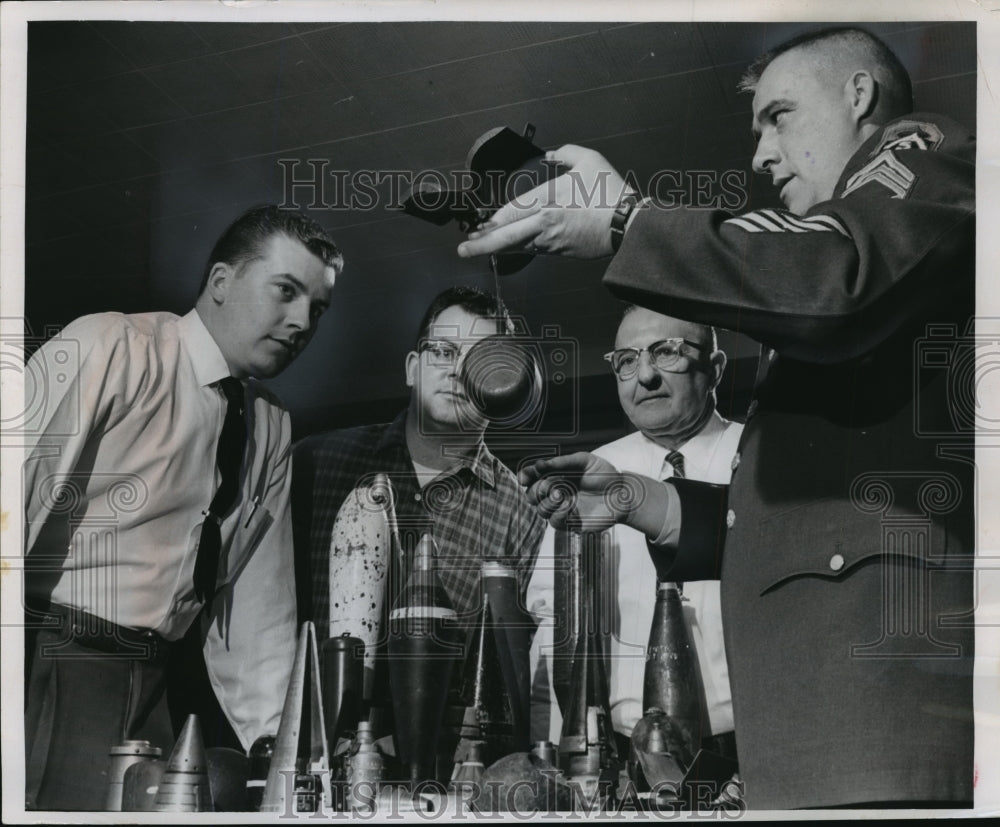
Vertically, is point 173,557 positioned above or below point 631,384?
below

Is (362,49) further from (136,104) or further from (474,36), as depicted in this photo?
(136,104)

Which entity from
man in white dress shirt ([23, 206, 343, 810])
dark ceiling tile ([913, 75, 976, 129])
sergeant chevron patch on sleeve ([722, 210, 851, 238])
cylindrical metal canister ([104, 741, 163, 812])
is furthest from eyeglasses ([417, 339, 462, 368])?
dark ceiling tile ([913, 75, 976, 129])

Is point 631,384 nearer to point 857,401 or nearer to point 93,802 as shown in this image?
point 857,401

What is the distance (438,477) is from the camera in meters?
3.78

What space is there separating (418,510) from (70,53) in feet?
5.27

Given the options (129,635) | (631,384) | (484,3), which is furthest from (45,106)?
(631,384)

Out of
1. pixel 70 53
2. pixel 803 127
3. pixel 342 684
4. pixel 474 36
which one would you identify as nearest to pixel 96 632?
pixel 342 684

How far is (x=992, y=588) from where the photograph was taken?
3.65m

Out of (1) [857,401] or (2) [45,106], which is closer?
(1) [857,401]

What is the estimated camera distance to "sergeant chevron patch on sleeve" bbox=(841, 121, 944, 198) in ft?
11.4

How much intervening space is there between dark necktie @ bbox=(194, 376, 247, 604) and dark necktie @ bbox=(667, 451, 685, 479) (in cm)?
119

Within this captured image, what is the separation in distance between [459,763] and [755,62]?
207cm

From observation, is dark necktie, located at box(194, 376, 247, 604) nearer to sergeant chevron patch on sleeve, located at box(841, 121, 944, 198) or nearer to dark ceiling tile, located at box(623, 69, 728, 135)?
dark ceiling tile, located at box(623, 69, 728, 135)

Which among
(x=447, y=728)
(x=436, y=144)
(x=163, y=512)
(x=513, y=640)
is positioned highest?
(x=436, y=144)
